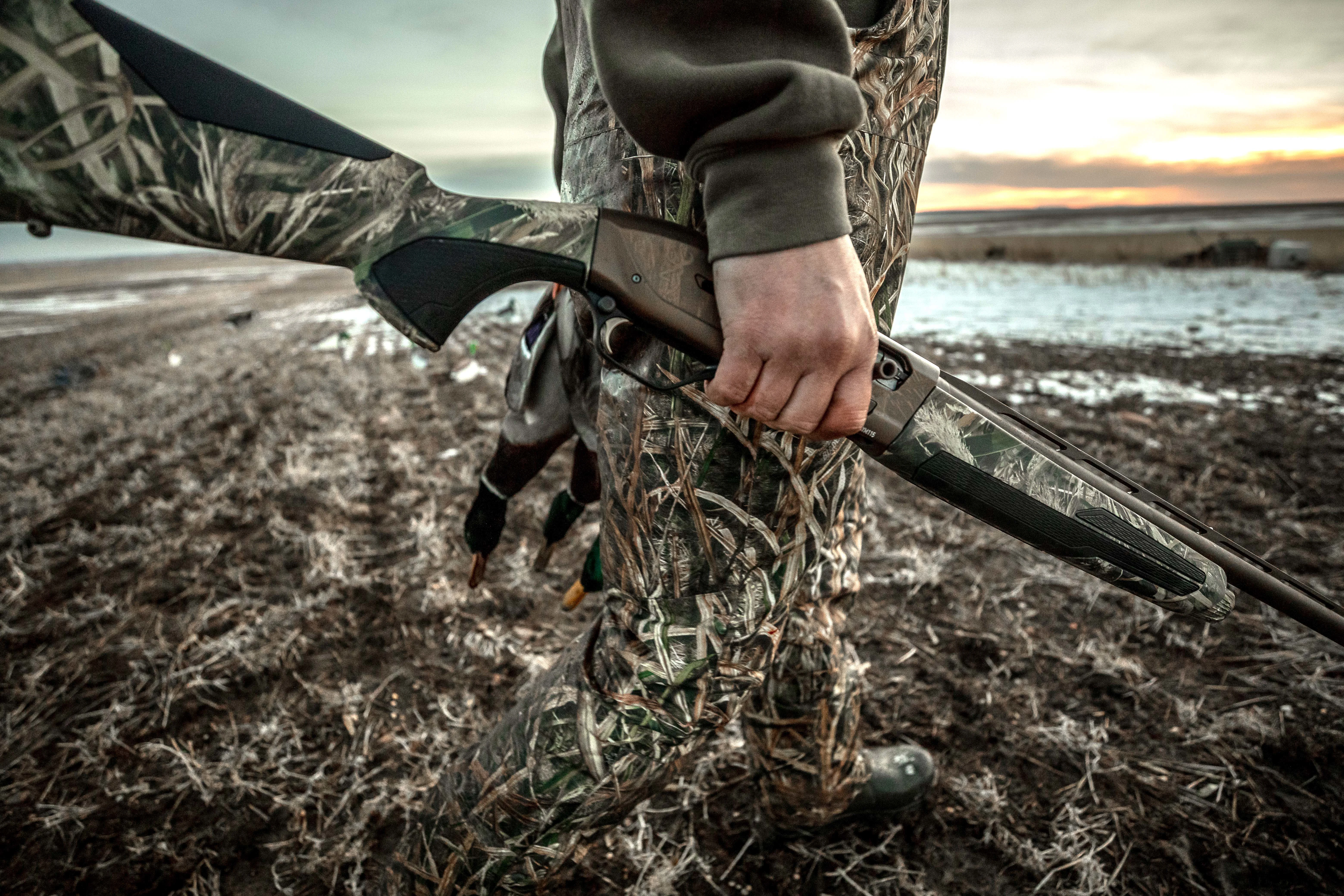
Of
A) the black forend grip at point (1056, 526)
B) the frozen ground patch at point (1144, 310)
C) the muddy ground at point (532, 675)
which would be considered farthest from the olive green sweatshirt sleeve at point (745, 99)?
the frozen ground patch at point (1144, 310)

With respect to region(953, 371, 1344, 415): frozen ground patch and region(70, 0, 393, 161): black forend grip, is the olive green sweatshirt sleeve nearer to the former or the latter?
region(70, 0, 393, 161): black forend grip

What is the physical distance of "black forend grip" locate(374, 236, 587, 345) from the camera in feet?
3.31

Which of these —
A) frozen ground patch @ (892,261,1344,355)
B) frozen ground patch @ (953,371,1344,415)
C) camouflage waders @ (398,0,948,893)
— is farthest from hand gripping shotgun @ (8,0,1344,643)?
frozen ground patch @ (892,261,1344,355)

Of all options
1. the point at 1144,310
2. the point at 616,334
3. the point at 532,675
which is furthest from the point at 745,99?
the point at 1144,310

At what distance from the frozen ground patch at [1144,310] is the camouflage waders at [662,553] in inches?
268

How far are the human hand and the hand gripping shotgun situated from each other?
0.10 m

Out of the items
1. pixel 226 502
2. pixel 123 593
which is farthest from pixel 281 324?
pixel 123 593

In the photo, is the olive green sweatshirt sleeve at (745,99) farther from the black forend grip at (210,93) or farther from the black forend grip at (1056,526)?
the black forend grip at (1056,526)

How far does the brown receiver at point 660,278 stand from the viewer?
106cm

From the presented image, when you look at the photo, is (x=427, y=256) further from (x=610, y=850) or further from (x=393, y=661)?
(x=393, y=661)

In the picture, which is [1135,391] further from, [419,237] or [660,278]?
[419,237]

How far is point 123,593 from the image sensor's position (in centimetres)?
287

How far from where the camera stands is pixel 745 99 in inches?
35.7

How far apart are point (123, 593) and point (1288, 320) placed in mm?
10624
